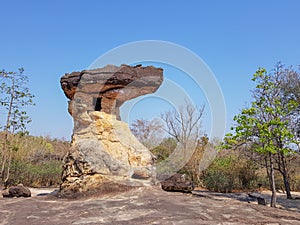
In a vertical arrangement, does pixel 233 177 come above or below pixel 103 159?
below

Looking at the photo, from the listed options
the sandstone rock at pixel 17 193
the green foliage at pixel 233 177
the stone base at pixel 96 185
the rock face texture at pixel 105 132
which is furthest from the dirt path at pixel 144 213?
the green foliage at pixel 233 177

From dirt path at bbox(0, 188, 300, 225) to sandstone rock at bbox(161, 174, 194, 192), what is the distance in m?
1.74

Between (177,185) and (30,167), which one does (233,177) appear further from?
→ (30,167)

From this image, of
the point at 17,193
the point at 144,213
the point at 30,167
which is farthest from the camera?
the point at 30,167

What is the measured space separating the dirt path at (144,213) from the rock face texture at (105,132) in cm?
128

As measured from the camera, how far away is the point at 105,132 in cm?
830

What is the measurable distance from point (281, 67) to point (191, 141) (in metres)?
7.94

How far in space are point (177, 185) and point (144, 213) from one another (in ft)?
11.1

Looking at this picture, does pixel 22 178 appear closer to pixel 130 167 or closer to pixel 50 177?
pixel 50 177

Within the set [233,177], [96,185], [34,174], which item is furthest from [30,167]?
[233,177]

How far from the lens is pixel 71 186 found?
7492 millimetres

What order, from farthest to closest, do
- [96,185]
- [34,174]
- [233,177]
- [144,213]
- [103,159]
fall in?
[233,177] < [34,174] < [103,159] < [96,185] < [144,213]

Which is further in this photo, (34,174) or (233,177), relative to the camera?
(233,177)

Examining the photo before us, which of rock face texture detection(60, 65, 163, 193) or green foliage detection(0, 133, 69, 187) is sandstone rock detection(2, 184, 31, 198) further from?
green foliage detection(0, 133, 69, 187)
